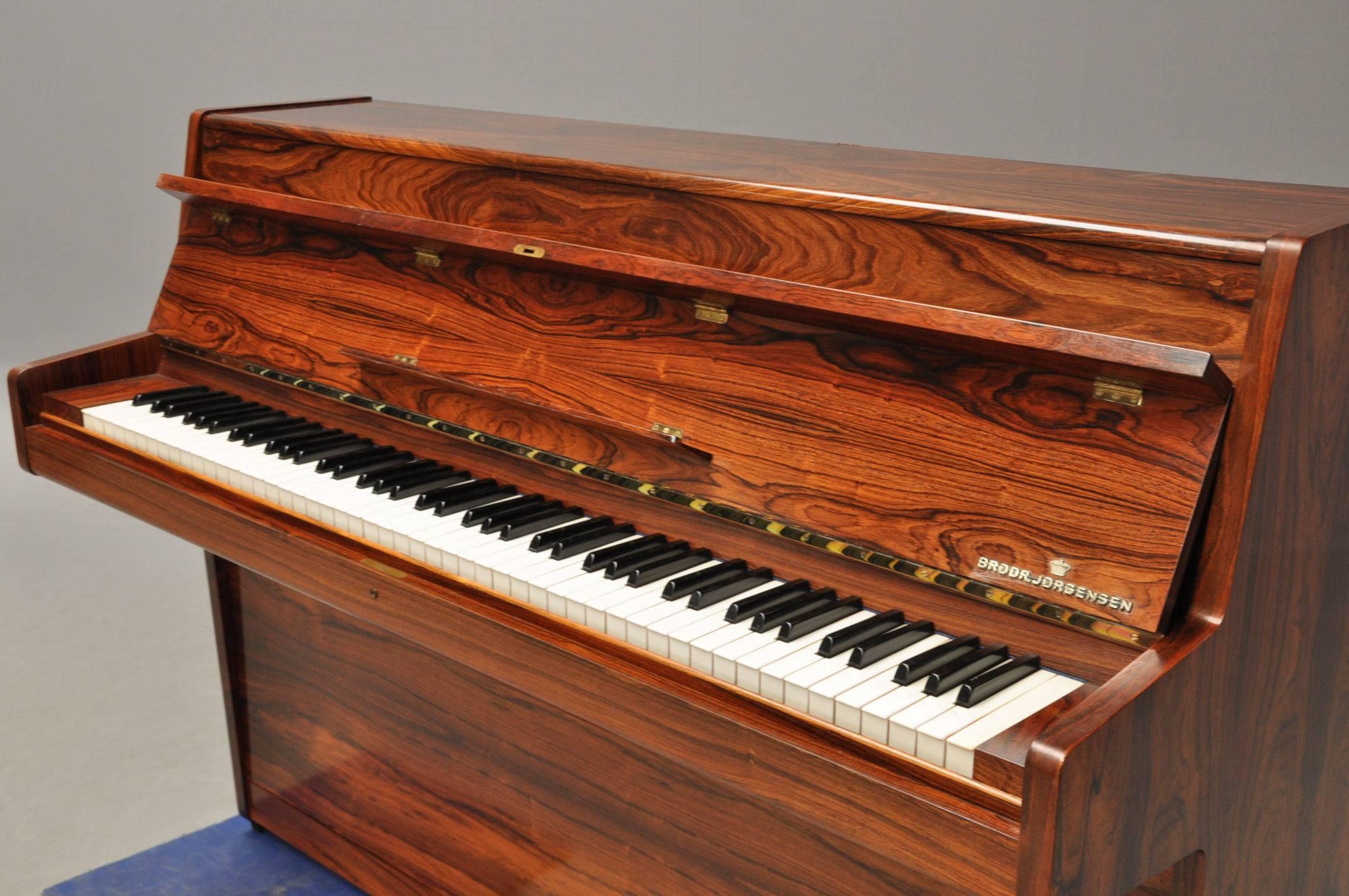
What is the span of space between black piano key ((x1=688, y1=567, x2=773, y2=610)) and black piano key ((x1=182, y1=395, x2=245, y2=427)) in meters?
1.18

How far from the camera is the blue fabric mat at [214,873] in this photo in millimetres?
2887

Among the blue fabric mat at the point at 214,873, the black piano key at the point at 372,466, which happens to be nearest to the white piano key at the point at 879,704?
the black piano key at the point at 372,466

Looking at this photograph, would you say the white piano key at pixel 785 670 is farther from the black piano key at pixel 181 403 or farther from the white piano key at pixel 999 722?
the black piano key at pixel 181 403

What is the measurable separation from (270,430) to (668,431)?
32.4 inches

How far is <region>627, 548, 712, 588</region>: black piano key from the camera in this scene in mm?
1826

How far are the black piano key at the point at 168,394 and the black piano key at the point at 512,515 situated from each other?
3.01 feet

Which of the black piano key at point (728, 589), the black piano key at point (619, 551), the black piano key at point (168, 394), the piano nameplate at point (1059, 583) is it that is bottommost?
the black piano key at point (728, 589)

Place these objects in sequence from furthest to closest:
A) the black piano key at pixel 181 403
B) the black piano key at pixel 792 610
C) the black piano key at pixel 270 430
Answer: the black piano key at pixel 181 403 < the black piano key at pixel 270 430 < the black piano key at pixel 792 610

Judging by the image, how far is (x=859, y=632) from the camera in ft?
5.42

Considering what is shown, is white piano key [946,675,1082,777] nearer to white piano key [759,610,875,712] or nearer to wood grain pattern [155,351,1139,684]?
wood grain pattern [155,351,1139,684]

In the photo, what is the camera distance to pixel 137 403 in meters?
2.63

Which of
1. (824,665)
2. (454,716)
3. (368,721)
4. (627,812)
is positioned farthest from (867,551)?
(368,721)

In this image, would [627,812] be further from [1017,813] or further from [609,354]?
[1017,813]

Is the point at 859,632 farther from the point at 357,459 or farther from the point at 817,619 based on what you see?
the point at 357,459
